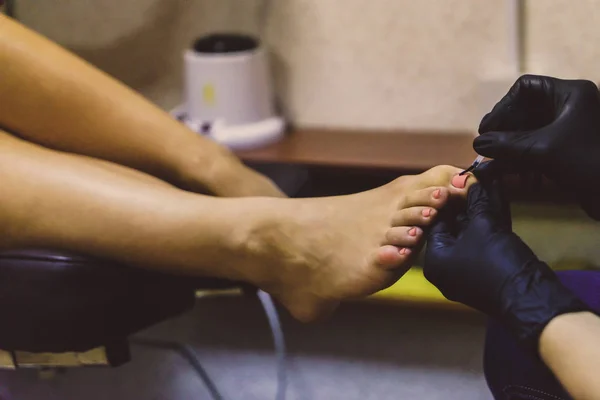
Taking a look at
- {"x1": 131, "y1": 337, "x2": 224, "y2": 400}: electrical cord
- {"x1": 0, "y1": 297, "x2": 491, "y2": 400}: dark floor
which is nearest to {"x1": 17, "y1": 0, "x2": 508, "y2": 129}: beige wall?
{"x1": 0, "y1": 297, "x2": 491, "y2": 400}: dark floor

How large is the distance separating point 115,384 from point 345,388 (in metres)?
0.51

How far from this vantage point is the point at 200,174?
1.17 m

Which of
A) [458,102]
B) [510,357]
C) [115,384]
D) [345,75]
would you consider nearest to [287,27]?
[345,75]

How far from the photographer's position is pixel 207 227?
39.7 inches

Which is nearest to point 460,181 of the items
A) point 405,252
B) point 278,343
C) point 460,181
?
point 460,181

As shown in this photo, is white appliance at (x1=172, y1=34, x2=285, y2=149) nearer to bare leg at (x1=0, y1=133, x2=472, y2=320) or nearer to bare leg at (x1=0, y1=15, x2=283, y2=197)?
bare leg at (x1=0, y1=15, x2=283, y2=197)

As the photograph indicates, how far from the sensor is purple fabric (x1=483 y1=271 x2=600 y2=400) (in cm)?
81

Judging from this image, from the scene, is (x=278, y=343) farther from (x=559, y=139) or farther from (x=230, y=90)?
(x=559, y=139)

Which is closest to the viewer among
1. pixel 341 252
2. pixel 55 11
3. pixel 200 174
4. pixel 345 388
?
pixel 341 252

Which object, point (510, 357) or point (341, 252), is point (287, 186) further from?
point (510, 357)

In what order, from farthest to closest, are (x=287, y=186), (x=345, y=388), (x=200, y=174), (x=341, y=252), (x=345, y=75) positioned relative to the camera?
(x=345, y=75), (x=345, y=388), (x=287, y=186), (x=200, y=174), (x=341, y=252)

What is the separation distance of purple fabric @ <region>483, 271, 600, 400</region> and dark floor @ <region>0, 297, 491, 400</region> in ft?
2.04

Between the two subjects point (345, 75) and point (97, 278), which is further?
point (345, 75)

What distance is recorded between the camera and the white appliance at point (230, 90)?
66.7 inches
